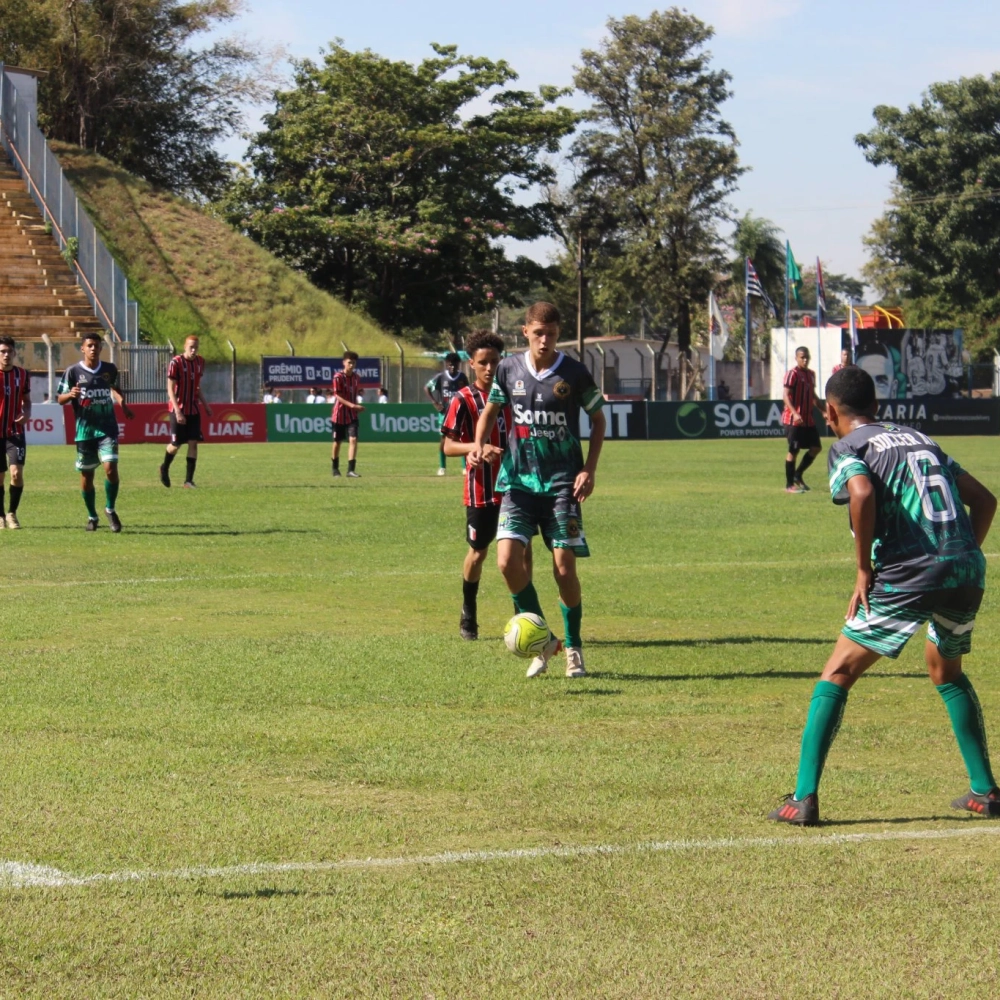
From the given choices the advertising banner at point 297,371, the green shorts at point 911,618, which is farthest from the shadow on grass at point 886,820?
the advertising banner at point 297,371

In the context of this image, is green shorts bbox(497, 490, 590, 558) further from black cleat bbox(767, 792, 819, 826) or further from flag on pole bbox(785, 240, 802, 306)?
flag on pole bbox(785, 240, 802, 306)

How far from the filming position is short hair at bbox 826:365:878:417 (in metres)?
5.62

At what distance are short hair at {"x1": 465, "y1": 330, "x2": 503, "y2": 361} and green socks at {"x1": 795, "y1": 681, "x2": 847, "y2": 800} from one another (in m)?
4.50

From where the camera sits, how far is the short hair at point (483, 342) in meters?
9.73

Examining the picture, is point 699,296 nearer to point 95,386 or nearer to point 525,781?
point 95,386

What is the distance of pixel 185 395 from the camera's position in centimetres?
2106

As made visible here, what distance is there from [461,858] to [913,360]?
2220 inches

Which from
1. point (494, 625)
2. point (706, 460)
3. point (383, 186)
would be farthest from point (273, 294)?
point (494, 625)

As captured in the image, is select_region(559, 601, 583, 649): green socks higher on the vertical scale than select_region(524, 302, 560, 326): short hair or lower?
lower

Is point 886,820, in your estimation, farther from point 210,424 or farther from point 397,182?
point 397,182

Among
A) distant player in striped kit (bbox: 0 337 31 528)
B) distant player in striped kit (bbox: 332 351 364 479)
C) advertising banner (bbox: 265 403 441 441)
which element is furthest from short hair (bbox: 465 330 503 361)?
advertising banner (bbox: 265 403 441 441)

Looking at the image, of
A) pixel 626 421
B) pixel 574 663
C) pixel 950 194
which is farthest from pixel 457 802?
pixel 950 194

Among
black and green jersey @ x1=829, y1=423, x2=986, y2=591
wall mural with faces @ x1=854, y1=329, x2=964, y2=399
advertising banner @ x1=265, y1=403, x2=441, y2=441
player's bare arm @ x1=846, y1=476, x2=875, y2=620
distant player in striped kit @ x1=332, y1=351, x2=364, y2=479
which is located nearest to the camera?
player's bare arm @ x1=846, y1=476, x2=875, y2=620

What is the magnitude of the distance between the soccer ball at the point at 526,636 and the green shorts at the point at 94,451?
8.80 m
